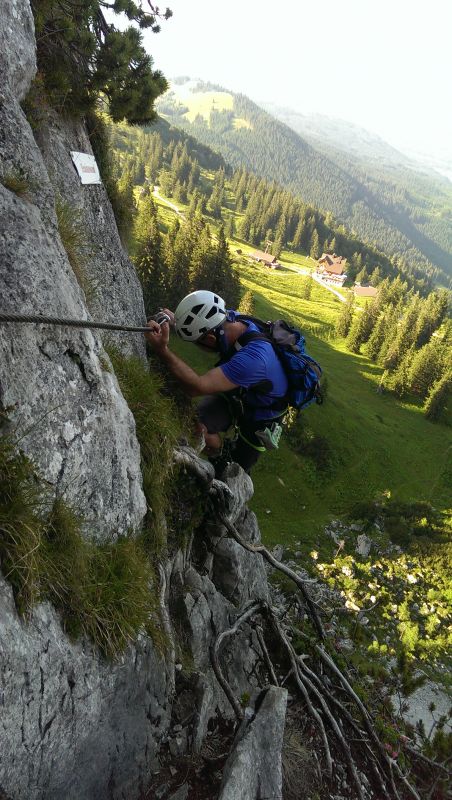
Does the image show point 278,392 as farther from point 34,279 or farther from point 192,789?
point 192,789

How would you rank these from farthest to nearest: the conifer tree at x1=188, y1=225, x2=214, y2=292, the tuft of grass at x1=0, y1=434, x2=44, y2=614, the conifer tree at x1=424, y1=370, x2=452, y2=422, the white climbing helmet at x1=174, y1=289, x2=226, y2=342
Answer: the conifer tree at x1=424, y1=370, x2=452, y2=422 → the conifer tree at x1=188, y1=225, x2=214, y2=292 → the white climbing helmet at x1=174, y1=289, x2=226, y2=342 → the tuft of grass at x1=0, y1=434, x2=44, y2=614

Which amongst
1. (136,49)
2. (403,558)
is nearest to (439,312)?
(403,558)

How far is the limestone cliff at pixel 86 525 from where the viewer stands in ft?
12.2

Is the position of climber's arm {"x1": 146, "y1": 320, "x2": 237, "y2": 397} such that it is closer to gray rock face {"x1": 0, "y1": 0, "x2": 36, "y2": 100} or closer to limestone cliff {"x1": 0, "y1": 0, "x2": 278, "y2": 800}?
limestone cliff {"x1": 0, "y1": 0, "x2": 278, "y2": 800}

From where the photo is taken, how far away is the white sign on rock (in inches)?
348

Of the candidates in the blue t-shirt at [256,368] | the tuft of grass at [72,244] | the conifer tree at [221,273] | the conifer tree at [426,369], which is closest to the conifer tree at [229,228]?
the conifer tree at [426,369]

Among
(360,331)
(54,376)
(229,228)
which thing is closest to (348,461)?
(360,331)

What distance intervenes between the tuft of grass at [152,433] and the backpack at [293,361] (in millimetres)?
1572

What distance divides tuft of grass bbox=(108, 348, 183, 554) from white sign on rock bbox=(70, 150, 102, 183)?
14.4 ft

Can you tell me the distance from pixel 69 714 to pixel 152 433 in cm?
347

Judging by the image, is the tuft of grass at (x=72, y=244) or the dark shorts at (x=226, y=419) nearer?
the tuft of grass at (x=72, y=244)

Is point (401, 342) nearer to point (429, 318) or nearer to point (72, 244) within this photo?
point (429, 318)

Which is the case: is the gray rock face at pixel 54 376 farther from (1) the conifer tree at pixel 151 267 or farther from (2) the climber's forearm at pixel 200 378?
(1) the conifer tree at pixel 151 267

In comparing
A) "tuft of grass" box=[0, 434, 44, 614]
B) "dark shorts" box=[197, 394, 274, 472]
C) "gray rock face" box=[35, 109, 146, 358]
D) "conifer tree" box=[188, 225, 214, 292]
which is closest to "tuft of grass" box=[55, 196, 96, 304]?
"gray rock face" box=[35, 109, 146, 358]
